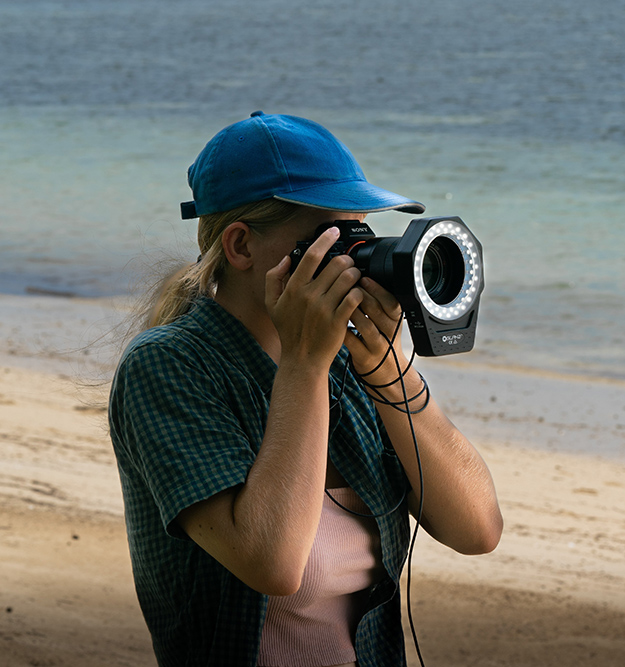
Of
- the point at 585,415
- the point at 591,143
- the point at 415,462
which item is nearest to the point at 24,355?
the point at 585,415

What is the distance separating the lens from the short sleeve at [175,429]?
1313 mm

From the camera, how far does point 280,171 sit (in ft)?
4.90

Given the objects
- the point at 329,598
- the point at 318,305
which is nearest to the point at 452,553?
the point at 329,598

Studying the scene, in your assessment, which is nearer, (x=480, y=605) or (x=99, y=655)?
(x=99, y=655)

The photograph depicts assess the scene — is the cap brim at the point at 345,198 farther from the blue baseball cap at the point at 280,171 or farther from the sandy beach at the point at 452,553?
the sandy beach at the point at 452,553

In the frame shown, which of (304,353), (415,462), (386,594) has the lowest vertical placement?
(386,594)

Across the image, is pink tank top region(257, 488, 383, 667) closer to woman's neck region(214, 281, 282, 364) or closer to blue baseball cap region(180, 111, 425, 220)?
woman's neck region(214, 281, 282, 364)

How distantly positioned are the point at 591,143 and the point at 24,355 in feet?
43.7

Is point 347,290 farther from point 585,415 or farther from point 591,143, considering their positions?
point 591,143

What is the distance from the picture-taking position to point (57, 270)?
9797mm

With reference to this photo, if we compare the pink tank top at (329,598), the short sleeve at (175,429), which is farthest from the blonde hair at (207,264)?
the pink tank top at (329,598)

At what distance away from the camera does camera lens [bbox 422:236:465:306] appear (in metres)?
1.45

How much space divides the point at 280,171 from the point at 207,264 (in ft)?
0.70

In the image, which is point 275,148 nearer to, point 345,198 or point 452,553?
point 345,198
